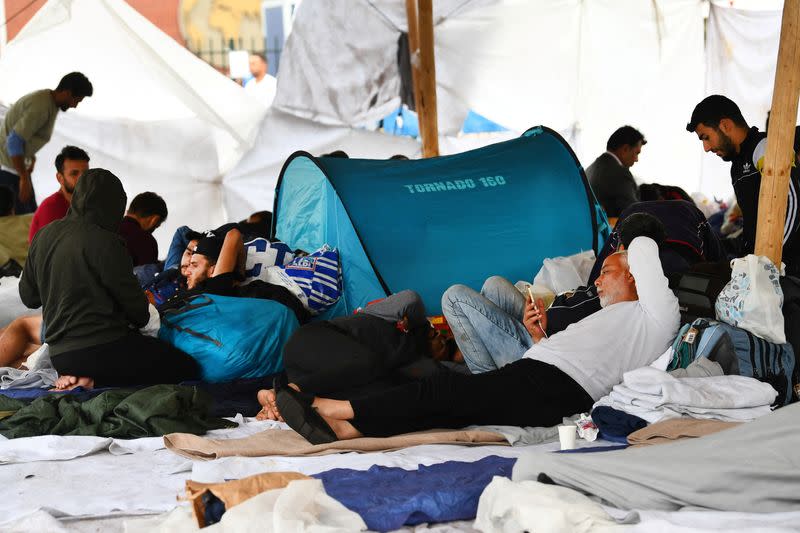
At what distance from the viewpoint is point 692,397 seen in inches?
131

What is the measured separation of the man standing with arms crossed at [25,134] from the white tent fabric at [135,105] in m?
1.00

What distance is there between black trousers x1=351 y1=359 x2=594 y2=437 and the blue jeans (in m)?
0.66

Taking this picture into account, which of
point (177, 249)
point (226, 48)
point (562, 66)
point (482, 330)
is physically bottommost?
point (482, 330)

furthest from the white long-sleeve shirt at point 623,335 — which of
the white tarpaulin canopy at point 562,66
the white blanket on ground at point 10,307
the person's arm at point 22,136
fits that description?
the white tarpaulin canopy at point 562,66

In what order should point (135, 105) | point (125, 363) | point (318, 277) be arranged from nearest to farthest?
point (125, 363) → point (318, 277) → point (135, 105)

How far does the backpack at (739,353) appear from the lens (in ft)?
11.6

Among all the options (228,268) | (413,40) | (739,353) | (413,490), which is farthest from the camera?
(413,40)

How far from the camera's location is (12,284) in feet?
20.2

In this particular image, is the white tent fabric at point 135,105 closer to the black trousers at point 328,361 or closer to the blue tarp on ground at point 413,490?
the black trousers at point 328,361

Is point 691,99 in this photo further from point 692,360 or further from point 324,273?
point 692,360

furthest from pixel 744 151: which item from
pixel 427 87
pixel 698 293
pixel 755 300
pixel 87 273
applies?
pixel 427 87

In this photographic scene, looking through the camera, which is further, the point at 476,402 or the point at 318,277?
the point at 318,277

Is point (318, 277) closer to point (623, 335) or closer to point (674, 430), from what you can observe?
point (623, 335)

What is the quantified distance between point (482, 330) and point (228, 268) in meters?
1.50
